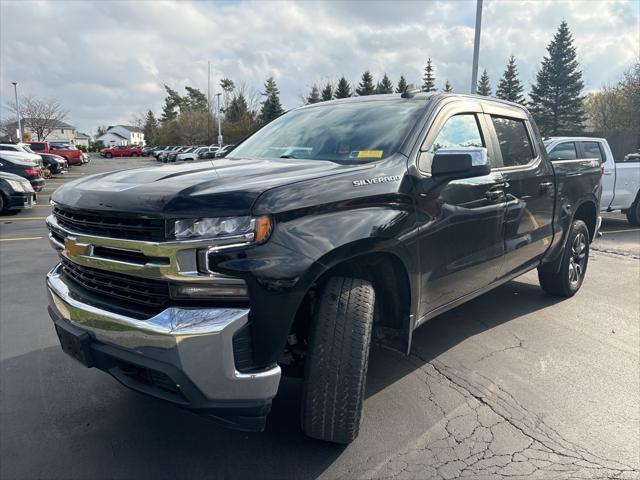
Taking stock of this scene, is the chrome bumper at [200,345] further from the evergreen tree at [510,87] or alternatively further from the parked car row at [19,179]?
the evergreen tree at [510,87]

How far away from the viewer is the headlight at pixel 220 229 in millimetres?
2102

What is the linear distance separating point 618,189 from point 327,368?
10364mm

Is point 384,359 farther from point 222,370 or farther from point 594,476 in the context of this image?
point 222,370

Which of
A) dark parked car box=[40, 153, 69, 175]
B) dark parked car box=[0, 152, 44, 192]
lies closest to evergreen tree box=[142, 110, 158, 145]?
dark parked car box=[40, 153, 69, 175]

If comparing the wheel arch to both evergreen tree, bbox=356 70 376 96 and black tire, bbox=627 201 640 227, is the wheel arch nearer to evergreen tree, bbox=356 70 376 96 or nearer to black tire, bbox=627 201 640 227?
black tire, bbox=627 201 640 227

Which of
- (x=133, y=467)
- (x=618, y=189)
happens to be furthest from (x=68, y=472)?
(x=618, y=189)

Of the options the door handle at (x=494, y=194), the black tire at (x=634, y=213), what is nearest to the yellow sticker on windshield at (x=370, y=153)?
the door handle at (x=494, y=194)

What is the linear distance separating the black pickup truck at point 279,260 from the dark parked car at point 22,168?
13651mm

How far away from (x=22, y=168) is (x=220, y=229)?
15.2 meters

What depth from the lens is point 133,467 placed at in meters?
2.54

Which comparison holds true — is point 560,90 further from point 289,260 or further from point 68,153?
point 289,260

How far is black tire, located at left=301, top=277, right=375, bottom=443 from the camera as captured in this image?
2.42m

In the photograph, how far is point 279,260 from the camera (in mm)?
2146

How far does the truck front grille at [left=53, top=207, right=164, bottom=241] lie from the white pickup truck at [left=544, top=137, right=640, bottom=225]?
8.86 metres
